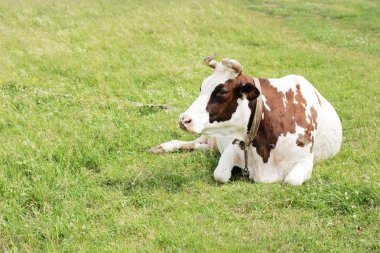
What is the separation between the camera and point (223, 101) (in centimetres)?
716

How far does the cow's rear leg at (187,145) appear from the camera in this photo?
29.0 feet

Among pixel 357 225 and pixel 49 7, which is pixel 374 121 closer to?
pixel 357 225

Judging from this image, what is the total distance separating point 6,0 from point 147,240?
21.3 metres

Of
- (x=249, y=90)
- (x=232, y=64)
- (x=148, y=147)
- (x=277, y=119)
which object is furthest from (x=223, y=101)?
(x=148, y=147)

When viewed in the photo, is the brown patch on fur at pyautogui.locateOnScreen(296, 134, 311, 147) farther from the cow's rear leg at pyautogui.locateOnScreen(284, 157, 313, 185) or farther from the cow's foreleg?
the cow's foreleg

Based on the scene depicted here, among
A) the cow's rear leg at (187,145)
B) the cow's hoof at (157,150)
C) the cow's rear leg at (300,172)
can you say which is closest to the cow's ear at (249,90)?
the cow's rear leg at (300,172)

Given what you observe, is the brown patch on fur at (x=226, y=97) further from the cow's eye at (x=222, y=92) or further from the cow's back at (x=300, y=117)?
the cow's back at (x=300, y=117)

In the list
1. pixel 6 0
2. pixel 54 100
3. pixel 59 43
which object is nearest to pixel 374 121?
pixel 54 100

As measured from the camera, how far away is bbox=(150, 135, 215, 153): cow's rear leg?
8.85 m

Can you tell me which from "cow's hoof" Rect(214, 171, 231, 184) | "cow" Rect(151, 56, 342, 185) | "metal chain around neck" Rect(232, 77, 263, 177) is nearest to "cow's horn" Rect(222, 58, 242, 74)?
"cow" Rect(151, 56, 342, 185)

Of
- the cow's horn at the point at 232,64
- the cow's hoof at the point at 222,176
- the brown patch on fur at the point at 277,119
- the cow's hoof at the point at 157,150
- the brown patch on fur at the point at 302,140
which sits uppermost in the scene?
the cow's horn at the point at 232,64

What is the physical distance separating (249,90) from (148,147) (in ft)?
8.21

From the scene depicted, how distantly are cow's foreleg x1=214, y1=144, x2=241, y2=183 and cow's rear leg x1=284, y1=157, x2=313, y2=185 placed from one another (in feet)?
2.49

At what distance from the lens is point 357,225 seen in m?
5.97
